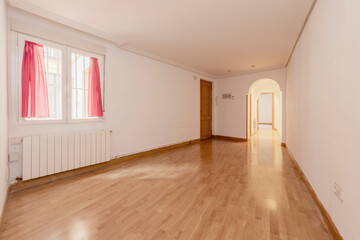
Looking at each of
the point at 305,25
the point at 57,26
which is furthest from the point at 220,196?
the point at 57,26

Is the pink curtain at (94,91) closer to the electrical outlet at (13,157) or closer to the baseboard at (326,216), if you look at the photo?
the electrical outlet at (13,157)

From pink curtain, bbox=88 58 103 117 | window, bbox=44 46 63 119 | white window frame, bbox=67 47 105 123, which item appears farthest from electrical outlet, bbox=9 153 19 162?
pink curtain, bbox=88 58 103 117

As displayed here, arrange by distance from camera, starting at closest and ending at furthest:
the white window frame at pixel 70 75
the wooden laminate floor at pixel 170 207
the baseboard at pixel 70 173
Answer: the wooden laminate floor at pixel 170 207, the baseboard at pixel 70 173, the white window frame at pixel 70 75

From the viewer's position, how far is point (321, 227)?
1.72m

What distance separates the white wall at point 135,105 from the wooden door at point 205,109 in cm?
95

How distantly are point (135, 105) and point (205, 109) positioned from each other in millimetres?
3701

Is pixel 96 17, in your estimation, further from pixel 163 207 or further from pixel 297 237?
pixel 297 237

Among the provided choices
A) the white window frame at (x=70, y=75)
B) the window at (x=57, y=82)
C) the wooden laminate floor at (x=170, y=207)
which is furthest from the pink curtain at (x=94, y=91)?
the wooden laminate floor at (x=170, y=207)

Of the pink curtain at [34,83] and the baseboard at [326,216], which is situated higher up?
the pink curtain at [34,83]

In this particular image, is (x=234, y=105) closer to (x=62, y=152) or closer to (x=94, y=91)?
(x=94, y=91)

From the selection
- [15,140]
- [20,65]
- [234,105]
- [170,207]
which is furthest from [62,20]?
[234,105]

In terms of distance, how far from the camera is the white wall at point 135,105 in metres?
2.92

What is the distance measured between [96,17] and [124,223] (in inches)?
128

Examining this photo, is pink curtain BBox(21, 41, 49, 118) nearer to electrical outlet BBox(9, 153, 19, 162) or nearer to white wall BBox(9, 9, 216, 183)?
white wall BBox(9, 9, 216, 183)
